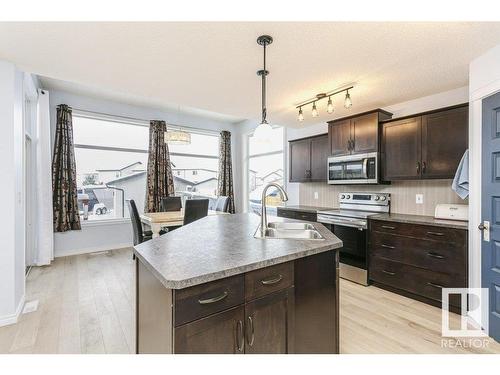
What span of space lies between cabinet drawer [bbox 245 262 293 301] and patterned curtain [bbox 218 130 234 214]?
4922mm

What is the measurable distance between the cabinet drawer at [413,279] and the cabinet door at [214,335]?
2.38 metres

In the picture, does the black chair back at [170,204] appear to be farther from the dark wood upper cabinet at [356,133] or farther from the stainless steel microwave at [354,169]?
the dark wood upper cabinet at [356,133]

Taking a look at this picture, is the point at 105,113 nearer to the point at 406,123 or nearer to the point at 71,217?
the point at 71,217

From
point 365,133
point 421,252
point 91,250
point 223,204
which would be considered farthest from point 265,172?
point 91,250

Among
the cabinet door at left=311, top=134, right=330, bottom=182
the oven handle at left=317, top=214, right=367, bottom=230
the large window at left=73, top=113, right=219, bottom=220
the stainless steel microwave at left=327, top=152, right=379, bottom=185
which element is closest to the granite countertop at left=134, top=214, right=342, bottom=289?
the oven handle at left=317, top=214, right=367, bottom=230

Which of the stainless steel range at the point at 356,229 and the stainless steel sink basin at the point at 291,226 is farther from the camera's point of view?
the stainless steel range at the point at 356,229

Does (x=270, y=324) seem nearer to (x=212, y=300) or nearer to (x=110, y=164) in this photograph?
(x=212, y=300)

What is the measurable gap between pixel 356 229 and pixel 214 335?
8.56 feet

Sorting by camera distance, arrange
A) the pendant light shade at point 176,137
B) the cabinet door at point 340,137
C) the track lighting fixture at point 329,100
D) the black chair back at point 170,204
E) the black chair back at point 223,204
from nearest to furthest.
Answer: the track lighting fixture at point 329,100 < the cabinet door at point 340,137 < the pendant light shade at point 176,137 < the black chair back at point 170,204 < the black chair back at point 223,204

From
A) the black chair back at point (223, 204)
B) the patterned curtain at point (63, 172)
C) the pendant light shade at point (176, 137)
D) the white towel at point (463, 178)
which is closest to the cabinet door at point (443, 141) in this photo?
the white towel at point (463, 178)

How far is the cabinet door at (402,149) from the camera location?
9.75ft

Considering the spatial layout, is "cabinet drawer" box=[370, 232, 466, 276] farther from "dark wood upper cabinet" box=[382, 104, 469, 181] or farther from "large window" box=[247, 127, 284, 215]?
"large window" box=[247, 127, 284, 215]

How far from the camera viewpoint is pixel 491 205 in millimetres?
2035
